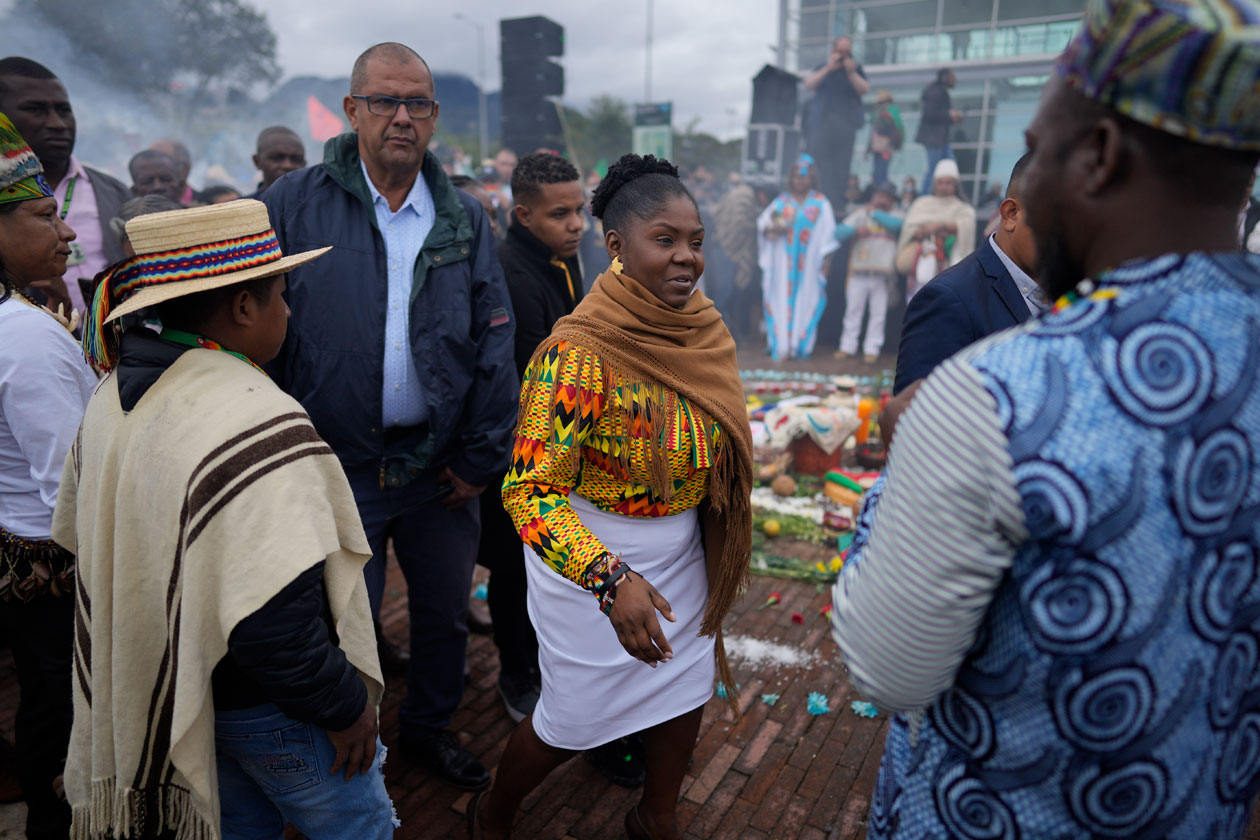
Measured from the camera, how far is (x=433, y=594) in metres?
3.29

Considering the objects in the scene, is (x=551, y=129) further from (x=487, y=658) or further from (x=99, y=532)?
(x=99, y=532)

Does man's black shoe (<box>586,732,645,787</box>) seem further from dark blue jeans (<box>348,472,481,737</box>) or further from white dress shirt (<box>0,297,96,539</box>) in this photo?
white dress shirt (<box>0,297,96,539</box>)

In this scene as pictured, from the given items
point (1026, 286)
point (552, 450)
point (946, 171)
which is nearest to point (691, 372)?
point (552, 450)

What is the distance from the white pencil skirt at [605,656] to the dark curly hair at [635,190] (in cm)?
94

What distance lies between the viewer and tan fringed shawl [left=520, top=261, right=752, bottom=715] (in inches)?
93.9

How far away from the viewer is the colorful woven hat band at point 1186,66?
3.08 feet

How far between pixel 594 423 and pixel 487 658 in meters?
2.34

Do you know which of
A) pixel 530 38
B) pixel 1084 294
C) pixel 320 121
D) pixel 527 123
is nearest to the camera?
pixel 1084 294

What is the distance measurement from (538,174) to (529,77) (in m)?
17.1

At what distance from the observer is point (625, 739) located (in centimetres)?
325

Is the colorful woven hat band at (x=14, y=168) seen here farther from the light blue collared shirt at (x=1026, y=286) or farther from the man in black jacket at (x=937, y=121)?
the man in black jacket at (x=937, y=121)

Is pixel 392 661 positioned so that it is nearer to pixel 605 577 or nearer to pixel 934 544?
pixel 605 577

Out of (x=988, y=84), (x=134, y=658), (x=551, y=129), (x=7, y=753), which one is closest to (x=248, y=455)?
(x=134, y=658)

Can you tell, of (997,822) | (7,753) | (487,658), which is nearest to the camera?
(997,822)
